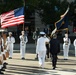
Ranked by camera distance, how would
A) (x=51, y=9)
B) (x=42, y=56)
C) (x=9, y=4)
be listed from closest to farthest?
(x=42, y=56) → (x=9, y=4) → (x=51, y=9)

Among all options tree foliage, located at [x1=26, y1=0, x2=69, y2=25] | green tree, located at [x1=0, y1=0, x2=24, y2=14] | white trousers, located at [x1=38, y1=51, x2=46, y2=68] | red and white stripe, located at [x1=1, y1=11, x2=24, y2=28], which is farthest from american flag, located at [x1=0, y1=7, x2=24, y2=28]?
tree foliage, located at [x1=26, y1=0, x2=69, y2=25]

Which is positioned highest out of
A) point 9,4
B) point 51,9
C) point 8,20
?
point 51,9

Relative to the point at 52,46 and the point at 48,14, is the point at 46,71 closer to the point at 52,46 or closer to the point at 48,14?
the point at 52,46

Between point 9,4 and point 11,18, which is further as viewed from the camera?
point 9,4

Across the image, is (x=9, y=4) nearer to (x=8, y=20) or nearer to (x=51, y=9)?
(x=51, y=9)

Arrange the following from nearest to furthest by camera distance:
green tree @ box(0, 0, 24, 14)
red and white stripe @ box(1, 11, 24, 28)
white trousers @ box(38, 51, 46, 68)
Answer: white trousers @ box(38, 51, 46, 68) < red and white stripe @ box(1, 11, 24, 28) < green tree @ box(0, 0, 24, 14)

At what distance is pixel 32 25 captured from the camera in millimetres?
50750

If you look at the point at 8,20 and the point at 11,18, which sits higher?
the point at 11,18

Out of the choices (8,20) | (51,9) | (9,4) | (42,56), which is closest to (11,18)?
(8,20)

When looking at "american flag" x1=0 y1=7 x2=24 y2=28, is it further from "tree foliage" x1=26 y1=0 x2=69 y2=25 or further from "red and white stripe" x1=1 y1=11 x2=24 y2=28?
"tree foliage" x1=26 y1=0 x2=69 y2=25

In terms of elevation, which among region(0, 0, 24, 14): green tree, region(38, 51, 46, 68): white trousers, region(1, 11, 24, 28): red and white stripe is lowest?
region(38, 51, 46, 68): white trousers

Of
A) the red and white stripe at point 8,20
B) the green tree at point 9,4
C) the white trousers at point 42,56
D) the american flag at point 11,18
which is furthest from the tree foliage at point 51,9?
the white trousers at point 42,56

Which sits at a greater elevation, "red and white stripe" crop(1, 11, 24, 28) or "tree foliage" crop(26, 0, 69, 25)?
"tree foliage" crop(26, 0, 69, 25)

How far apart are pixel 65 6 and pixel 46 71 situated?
26017 mm
